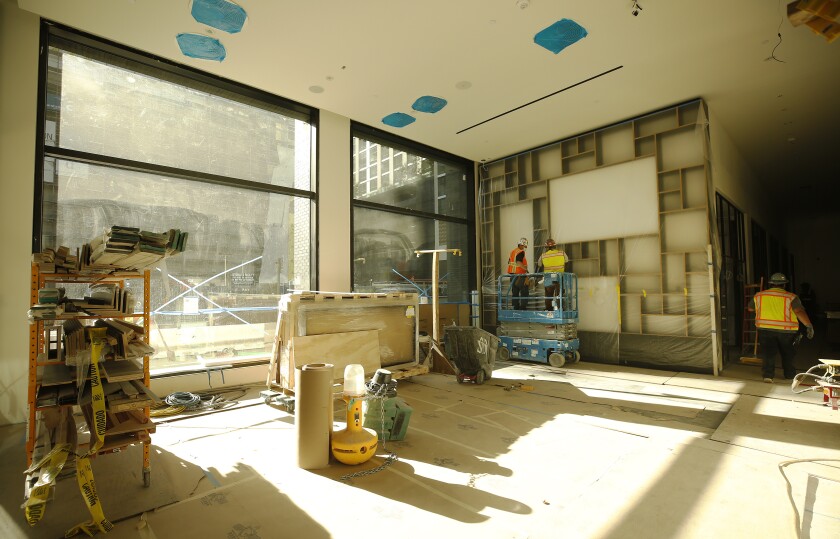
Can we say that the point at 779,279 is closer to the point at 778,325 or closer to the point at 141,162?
the point at 778,325

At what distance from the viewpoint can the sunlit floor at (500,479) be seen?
2113mm

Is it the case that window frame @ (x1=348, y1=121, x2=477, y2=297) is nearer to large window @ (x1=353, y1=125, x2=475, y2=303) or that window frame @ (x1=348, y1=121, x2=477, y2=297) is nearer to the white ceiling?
large window @ (x1=353, y1=125, x2=475, y2=303)

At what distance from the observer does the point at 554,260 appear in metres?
7.11

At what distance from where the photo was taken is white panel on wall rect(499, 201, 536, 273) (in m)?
8.30

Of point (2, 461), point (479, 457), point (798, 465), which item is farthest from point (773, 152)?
point (2, 461)

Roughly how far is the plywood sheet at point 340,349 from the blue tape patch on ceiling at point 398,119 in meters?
3.82

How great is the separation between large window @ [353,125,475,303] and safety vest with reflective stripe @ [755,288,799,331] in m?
5.15

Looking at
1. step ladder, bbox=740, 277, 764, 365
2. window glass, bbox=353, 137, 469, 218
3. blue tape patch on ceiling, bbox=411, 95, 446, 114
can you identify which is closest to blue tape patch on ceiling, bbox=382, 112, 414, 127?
blue tape patch on ceiling, bbox=411, 95, 446, 114

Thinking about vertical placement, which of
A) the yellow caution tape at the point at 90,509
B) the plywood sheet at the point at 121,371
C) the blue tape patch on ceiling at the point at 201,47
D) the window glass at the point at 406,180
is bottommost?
the yellow caution tape at the point at 90,509

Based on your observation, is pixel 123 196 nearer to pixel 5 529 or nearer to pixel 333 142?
pixel 333 142

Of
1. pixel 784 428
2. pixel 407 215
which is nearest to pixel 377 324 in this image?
pixel 407 215

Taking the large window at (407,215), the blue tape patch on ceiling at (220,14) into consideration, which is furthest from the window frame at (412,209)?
the blue tape patch on ceiling at (220,14)

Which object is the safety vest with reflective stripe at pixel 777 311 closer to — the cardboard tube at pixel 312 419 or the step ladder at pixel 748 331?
the step ladder at pixel 748 331

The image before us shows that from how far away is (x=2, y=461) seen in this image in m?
2.98
